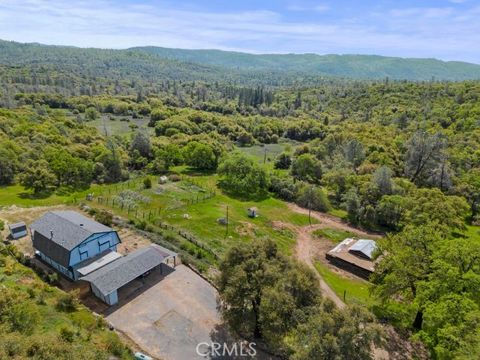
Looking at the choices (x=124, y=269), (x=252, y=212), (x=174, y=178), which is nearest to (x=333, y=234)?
(x=252, y=212)

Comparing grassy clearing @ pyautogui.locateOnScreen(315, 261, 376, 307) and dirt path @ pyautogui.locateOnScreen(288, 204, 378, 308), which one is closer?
grassy clearing @ pyautogui.locateOnScreen(315, 261, 376, 307)

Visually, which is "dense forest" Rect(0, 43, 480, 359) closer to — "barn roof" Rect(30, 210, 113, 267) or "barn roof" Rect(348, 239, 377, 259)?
"barn roof" Rect(348, 239, 377, 259)

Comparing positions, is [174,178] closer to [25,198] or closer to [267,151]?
[25,198]

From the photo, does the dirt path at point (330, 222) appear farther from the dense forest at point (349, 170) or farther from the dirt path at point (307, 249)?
the dense forest at point (349, 170)

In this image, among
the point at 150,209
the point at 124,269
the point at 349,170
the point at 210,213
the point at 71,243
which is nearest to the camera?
the point at 124,269

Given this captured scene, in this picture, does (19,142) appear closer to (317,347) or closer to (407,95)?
(317,347)

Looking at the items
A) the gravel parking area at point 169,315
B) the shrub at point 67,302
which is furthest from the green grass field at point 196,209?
the shrub at point 67,302

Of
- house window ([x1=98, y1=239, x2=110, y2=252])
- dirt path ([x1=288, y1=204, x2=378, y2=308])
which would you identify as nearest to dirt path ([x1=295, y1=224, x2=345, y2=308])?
dirt path ([x1=288, y1=204, x2=378, y2=308])
